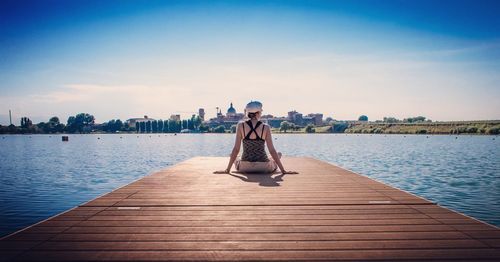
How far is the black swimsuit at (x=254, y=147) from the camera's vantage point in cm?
866

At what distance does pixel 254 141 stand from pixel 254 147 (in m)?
0.25

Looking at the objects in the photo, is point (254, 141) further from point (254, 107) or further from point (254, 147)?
→ point (254, 107)

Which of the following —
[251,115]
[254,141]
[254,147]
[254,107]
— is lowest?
[254,147]

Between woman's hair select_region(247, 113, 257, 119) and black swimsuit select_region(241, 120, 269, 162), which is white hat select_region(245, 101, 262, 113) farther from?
black swimsuit select_region(241, 120, 269, 162)

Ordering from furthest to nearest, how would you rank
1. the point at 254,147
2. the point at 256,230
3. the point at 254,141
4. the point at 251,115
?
1. the point at 254,147
2. the point at 254,141
3. the point at 251,115
4. the point at 256,230

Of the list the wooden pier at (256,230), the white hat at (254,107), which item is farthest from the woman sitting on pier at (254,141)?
the wooden pier at (256,230)

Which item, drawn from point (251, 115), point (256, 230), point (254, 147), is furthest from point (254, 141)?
point (256, 230)

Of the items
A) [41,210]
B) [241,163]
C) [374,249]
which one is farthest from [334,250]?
[41,210]

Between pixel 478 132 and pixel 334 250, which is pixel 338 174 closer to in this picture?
pixel 334 250

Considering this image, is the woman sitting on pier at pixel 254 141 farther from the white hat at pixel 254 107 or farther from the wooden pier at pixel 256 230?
the wooden pier at pixel 256 230

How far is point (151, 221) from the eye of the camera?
468 cm

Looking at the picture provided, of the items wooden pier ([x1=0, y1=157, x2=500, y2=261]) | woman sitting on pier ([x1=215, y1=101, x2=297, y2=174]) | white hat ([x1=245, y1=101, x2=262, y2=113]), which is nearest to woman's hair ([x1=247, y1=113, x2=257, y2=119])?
woman sitting on pier ([x1=215, y1=101, x2=297, y2=174])

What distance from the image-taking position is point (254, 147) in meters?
8.96

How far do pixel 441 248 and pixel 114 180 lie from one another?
19968 mm
